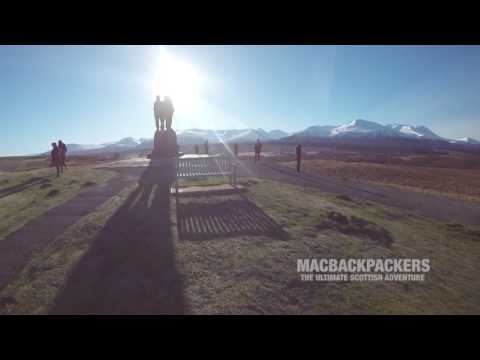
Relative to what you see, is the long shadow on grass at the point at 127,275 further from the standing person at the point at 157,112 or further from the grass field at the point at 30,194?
the standing person at the point at 157,112

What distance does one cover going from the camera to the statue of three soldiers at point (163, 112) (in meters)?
15.6

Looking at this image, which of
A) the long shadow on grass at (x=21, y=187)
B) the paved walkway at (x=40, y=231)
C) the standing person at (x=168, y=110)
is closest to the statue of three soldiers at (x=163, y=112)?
the standing person at (x=168, y=110)

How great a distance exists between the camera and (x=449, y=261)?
394cm

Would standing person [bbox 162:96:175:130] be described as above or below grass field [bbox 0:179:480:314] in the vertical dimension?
above

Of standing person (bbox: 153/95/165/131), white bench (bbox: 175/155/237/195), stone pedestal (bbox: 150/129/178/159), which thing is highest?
standing person (bbox: 153/95/165/131)

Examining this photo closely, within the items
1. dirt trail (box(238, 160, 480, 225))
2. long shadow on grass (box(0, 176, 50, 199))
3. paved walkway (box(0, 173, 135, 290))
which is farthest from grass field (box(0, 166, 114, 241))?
dirt trail (box(238, 160, 480, 225))

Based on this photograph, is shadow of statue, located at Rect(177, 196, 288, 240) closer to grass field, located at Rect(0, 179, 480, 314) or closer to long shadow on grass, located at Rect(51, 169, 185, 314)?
grass field, located at Rect(0, 179, 480, 314)

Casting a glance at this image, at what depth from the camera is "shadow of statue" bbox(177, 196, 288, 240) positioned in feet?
14.6

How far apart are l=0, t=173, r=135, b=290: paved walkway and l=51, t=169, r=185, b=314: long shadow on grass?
0.89 meters

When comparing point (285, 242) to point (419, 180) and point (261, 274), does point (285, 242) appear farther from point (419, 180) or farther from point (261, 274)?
point (419, 180)
